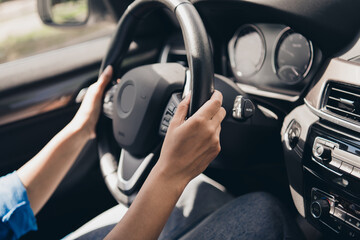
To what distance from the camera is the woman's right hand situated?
733 millimetres

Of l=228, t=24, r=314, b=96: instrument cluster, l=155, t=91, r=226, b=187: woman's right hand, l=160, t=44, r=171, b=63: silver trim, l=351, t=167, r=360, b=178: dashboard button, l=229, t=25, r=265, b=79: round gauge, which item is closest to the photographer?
l=155, t=91, r=226, b=187: woman's right hand

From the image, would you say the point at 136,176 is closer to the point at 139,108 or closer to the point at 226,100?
the point at 139,108

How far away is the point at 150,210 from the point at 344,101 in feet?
1.75

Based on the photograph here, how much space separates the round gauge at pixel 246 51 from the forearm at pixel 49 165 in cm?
62

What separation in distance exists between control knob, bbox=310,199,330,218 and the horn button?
47cm

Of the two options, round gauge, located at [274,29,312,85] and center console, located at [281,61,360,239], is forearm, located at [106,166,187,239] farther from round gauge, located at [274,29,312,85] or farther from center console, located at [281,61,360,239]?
round gauge, located at [274,29,312,85]

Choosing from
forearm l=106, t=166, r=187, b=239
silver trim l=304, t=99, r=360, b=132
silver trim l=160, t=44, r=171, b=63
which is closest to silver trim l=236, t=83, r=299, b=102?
silver trim l=304, t=99, r=360, b=132

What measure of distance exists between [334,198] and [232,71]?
65 cm

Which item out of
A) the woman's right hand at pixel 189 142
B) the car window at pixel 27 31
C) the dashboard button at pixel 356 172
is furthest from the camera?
the car window at pixel 27 31

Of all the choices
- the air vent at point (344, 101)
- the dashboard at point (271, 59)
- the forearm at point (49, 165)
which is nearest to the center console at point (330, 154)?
the air vent at point (344, 101)

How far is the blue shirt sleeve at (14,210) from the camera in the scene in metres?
0.92

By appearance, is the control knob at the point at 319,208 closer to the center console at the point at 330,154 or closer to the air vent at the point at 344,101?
the center console at the point at 330,154

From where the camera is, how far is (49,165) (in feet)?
3.60

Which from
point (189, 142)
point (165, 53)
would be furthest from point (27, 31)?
point (189, 142)
